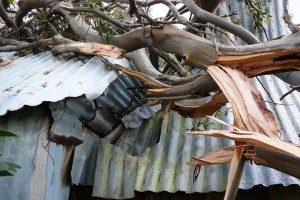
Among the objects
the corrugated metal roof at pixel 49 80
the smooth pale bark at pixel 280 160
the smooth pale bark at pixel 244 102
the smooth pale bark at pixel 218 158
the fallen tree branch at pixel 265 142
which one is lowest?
the smooth pale bark at pixel 280 160

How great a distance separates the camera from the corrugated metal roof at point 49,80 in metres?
2.91

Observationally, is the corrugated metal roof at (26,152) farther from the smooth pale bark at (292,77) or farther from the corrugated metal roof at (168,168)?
the smooth pale bark at (292,77)

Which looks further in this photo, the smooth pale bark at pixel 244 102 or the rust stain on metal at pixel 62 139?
the rust stain on metal at pixel 62 139

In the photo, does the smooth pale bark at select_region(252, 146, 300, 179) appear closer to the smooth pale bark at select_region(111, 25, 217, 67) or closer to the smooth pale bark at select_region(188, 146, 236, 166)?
the smooth pale bark at select_region(188, 146, 236, 166)

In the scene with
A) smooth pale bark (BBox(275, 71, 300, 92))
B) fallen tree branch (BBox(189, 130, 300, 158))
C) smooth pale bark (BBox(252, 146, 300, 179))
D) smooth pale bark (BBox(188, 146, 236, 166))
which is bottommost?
smooth pale bark (BBox(252, 146, 300, 179))

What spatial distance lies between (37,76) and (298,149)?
8.19ft

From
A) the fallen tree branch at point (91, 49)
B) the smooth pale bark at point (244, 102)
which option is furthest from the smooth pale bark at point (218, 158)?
the fallen tree branch at point (91, 49)

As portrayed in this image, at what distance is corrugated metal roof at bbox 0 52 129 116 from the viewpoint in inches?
114

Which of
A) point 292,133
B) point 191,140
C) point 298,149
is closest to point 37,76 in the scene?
point 191,140

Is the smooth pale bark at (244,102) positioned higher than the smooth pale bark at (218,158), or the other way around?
the smooth pale bark at (244,102)

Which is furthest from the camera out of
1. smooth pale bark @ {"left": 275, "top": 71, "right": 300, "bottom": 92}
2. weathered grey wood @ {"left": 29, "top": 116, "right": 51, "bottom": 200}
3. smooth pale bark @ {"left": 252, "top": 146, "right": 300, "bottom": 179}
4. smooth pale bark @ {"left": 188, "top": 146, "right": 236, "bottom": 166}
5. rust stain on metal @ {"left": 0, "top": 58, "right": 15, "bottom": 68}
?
rust stain on metal @ {"left": 0, "top": 58, "right": 15, "bottom": 68}

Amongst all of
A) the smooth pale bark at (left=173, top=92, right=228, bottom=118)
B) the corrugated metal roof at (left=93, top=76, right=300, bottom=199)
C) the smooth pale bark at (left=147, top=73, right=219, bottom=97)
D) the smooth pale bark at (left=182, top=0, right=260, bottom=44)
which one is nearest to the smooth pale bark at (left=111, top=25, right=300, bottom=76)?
the smooth pale bark at (left=147, top=73, right=219, bottom=97)

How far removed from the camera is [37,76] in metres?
3.40

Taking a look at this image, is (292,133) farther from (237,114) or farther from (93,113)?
(237,114)
